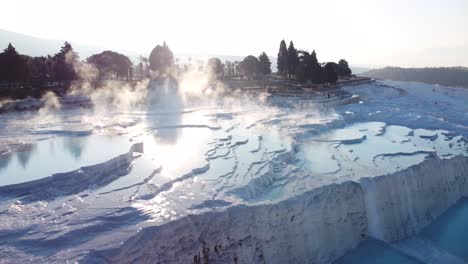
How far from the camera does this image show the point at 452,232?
8.61 metres

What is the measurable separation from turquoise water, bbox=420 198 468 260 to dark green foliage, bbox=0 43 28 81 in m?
20.6

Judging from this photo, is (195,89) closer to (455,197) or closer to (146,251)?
(455,197)

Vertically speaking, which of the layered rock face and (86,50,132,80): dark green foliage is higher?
(86,50,132,80): dark green foliage

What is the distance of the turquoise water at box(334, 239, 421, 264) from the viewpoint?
288 inches

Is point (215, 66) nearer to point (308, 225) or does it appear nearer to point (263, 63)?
point (263, 63)

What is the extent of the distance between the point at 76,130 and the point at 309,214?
28.3ft

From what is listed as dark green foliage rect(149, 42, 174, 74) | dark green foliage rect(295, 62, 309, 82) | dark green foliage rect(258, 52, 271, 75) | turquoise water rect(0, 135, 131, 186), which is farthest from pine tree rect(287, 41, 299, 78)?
turquoise water rect(0, 135, 131, 186)

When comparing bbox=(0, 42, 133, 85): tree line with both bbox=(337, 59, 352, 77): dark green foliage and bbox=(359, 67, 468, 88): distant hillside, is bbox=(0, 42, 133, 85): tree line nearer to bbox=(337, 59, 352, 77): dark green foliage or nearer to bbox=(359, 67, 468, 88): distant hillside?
bbox=(337, 59, 352, 77): dark green foliage

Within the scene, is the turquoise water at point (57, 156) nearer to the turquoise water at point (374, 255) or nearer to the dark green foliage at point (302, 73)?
the turquoise water at point (374, 255)

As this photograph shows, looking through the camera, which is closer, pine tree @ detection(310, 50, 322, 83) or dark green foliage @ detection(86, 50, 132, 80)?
pine tree @ detection(310, 50, 322, 83)

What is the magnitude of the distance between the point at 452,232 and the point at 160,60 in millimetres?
22872

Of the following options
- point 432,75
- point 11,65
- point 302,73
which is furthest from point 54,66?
point 432,75

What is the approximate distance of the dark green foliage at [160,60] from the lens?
27672 mm

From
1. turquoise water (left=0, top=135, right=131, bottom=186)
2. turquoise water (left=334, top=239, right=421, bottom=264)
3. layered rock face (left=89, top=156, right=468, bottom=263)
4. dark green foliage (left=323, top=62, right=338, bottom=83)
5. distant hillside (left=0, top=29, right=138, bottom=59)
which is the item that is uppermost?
distant hillside (left=0, top=29, right=138, bottom=59)
